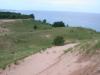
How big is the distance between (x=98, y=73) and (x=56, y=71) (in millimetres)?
2992

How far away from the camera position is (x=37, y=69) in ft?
54.9

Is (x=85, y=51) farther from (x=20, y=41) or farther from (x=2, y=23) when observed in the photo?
(x=2, y=23)

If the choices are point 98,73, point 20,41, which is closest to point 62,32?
point 20,41

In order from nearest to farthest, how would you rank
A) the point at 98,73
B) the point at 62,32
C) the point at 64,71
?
the point at 98,73 < the point at 64,71 < the point at 62,32

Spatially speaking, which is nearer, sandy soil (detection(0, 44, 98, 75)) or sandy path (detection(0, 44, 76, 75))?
sandy soil (detection(0, 44, 98, 75))

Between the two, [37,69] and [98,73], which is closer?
[98,73]

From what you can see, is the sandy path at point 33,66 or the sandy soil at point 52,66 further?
the sandy path at point 33,66

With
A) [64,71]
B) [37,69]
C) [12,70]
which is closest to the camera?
[64,71]

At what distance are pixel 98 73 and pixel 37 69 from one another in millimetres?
5711

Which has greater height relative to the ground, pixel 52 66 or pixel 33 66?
pixel 52 66

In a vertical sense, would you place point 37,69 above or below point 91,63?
below

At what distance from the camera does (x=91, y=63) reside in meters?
12.8

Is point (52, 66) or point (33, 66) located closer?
point (52, 66)

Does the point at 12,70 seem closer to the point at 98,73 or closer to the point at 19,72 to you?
the point at 19,72
